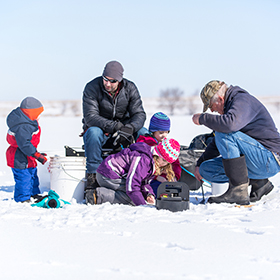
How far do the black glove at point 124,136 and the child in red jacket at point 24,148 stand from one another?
2.45ft

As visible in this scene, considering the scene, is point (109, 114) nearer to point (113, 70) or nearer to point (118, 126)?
point (118, 126)

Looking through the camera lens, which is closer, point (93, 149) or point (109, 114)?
point (93, 149)

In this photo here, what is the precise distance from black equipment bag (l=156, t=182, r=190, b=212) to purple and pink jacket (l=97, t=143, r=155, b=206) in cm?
26

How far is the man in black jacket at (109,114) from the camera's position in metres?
3.58

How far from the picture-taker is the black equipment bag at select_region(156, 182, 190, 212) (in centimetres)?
271

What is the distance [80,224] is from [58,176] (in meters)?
1.39

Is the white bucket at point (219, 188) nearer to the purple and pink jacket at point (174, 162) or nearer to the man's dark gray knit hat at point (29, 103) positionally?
the purple and pink jacket at point (174, 162)

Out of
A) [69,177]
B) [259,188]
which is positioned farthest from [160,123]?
[259,188]

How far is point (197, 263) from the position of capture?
156cm

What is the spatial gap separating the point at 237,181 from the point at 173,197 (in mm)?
546

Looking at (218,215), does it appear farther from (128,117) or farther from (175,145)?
(128,117)

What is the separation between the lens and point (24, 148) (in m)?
3.62

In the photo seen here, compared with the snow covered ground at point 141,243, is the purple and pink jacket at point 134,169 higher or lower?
higher

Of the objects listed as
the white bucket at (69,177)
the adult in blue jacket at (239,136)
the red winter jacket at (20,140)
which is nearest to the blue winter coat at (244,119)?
the adult in blue jacket at (239,136)
